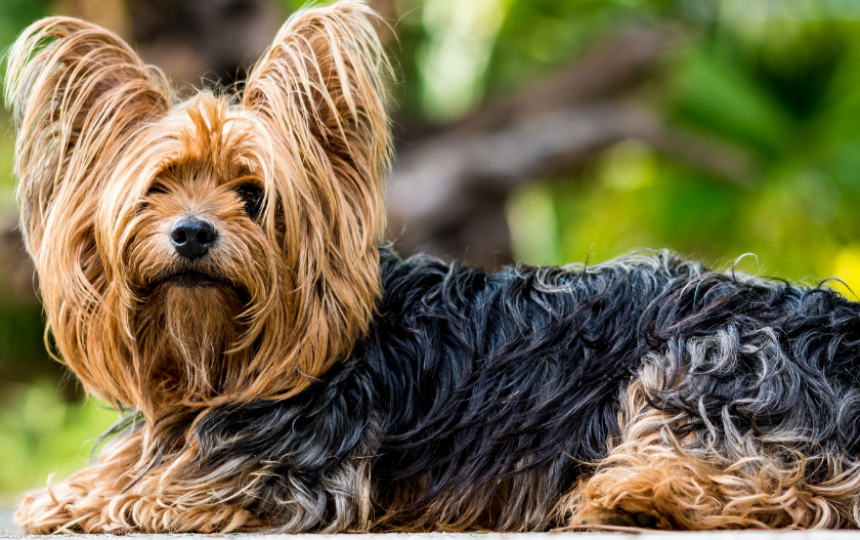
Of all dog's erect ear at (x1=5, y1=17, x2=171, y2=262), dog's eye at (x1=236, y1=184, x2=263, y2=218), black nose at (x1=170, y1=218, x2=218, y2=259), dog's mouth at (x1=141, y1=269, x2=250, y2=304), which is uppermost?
dog's erect ear at (x1=5, y1=17, x2=171, y2=262)

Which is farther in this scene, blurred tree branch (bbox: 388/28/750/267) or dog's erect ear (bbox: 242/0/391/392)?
blurred tree branch (bbox: 388/28/750/267)

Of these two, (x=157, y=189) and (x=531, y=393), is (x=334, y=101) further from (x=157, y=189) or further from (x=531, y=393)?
(x=531, y=393)

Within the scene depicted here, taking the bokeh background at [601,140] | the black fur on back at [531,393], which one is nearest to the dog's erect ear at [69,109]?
the black fur on back at [531,393]

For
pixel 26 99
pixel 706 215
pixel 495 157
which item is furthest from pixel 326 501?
pixel 706 215

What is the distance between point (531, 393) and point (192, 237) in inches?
53.4

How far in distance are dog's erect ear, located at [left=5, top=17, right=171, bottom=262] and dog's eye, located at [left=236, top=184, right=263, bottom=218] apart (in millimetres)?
535

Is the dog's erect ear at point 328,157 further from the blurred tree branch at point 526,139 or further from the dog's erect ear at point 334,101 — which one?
the blurred tree branch at point 526,139

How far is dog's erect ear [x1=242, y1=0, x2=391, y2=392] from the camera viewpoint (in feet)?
11.1

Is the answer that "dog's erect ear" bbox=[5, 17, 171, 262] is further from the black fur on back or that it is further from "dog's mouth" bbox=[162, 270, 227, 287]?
the black fur on back

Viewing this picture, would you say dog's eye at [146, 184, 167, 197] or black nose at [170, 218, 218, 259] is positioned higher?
dog's eye at [146, 184, 167, 197]

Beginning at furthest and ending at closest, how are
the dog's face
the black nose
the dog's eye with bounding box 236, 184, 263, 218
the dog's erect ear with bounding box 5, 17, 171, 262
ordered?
the dog's erect ear with bounding box 5, 17, 171, 262 → the dog's eye with bounding box 236, 184, 263, 218 → the dog's face → the black nose

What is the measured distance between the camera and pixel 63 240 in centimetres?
340

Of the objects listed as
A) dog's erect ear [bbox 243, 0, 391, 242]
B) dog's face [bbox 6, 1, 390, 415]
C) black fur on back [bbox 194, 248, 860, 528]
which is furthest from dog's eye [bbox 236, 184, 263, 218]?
black fur on back [bbox 194, 248, 860, 528]

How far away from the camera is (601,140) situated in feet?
38.7
